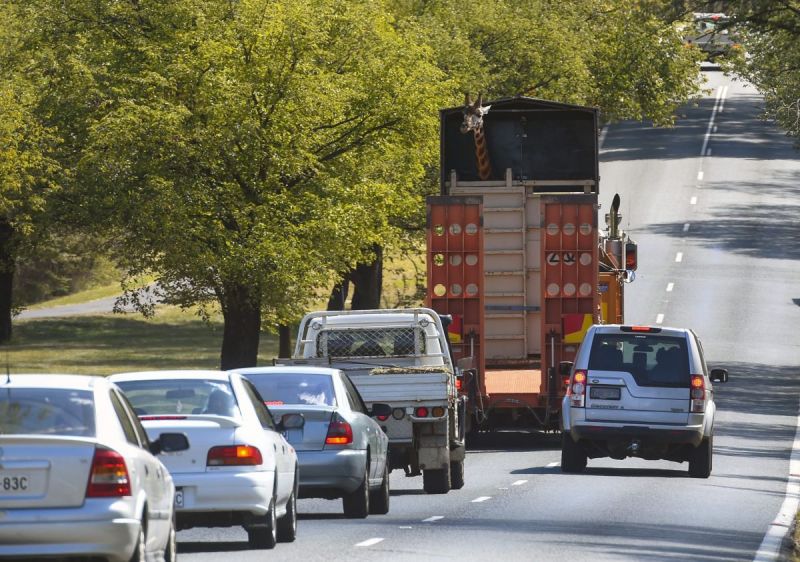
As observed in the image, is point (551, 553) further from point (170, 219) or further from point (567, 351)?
point (170, 219)

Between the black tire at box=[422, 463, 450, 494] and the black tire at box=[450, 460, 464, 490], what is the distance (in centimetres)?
82

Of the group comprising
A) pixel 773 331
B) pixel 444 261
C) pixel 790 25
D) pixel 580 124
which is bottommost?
pixel 773 331

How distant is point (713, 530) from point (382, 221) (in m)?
24.0

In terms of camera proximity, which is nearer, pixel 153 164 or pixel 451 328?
pixel 451 328

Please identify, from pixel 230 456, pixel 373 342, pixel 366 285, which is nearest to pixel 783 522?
pixel 373 342

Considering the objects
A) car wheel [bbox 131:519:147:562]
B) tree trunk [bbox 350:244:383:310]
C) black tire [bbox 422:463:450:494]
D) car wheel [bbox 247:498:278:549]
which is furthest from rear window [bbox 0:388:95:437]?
tree trunk [bbox 350:244:383:310]

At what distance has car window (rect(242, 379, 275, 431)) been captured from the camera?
14.2 metres

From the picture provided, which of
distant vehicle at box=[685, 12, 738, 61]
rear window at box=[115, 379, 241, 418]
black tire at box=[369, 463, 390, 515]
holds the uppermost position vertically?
distant vehicle at box=[685, 12, 738, 61]

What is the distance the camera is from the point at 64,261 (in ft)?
229

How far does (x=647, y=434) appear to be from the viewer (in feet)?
69.3

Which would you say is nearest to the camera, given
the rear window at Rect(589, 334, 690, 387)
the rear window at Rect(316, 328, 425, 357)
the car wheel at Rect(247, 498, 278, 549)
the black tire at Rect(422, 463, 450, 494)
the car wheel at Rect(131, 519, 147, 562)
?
the car wheel at Rect(131, 519, 147, 562)

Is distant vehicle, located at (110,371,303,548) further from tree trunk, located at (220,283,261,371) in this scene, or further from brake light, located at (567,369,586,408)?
tree trunk, located at (220,283,261,371)

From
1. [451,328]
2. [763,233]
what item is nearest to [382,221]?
[451,328]

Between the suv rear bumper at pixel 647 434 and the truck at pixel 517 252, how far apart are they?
127 inches
